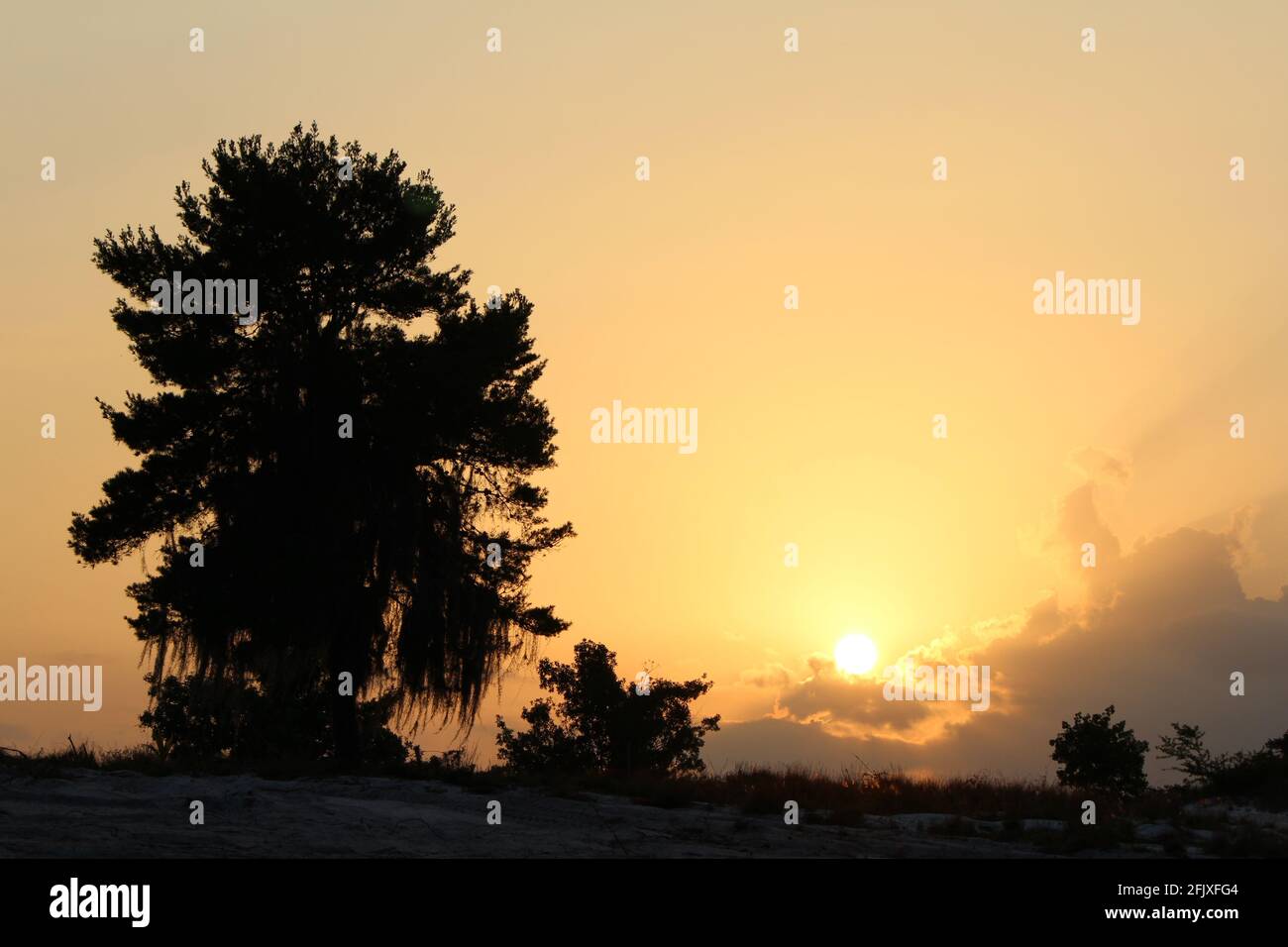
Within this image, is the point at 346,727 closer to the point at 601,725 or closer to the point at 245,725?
the point at 245,725

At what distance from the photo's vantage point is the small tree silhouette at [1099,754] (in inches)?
1548

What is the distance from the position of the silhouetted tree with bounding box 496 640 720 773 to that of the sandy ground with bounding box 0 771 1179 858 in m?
30.5

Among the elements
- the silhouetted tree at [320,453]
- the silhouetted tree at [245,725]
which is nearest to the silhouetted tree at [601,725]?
the silhouetted tree at [245,725]

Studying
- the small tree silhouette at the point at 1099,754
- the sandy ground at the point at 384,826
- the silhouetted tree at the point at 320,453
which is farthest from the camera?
the small tree silhouette at the point at 1099,754

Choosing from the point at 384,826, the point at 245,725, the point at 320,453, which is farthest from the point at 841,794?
the point at 245,725

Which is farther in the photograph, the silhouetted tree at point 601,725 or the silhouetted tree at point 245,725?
the silhouetted tree at point 601,725

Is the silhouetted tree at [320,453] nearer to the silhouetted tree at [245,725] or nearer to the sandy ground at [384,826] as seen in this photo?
the silhouetted tree at [245,725]

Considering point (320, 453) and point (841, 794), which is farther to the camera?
point (320, 453)

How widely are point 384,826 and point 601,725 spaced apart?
118ft

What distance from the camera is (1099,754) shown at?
39750 millimetres

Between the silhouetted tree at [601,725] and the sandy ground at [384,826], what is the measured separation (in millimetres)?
30542

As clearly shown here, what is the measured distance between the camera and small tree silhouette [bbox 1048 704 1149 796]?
129 ft
